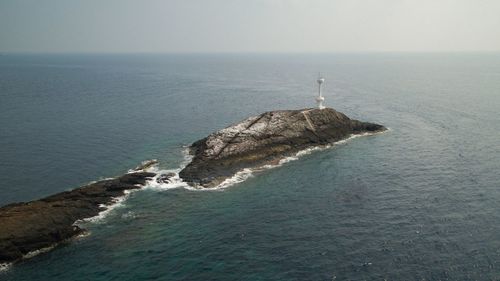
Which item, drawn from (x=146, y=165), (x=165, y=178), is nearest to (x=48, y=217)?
(x=165, y=178)

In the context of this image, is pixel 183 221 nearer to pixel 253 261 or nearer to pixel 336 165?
pixel 253 261

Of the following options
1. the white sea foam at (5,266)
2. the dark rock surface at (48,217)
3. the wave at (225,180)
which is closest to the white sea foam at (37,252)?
the dark rock surface at (48,217)

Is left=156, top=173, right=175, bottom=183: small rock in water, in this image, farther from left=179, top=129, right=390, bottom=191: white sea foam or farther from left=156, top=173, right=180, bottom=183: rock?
left=179, top=129, right=390, bottom=191: white sea foam

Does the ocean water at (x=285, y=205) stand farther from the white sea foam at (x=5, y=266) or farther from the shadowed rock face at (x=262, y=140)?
the shadowed rock face at (x=262, y=140)

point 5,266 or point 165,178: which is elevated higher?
point 165,178

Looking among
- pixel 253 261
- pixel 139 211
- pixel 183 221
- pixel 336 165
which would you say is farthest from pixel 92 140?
pixel 253 261

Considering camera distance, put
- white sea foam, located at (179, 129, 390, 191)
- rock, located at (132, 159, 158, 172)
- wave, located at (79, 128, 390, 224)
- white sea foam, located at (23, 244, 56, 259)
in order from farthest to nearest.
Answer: rock, located at (132, 159, 158, 172)
white sea foam, located at (179, 129, 390, 191)
wave, located at (79, 128, 390, 224)
white sea foam, located at (23, 244, 56, 259)

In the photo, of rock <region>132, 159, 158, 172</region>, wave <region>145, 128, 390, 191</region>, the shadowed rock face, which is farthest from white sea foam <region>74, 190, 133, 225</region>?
the shadowed rock face

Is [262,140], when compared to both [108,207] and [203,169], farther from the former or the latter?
[108,207]
